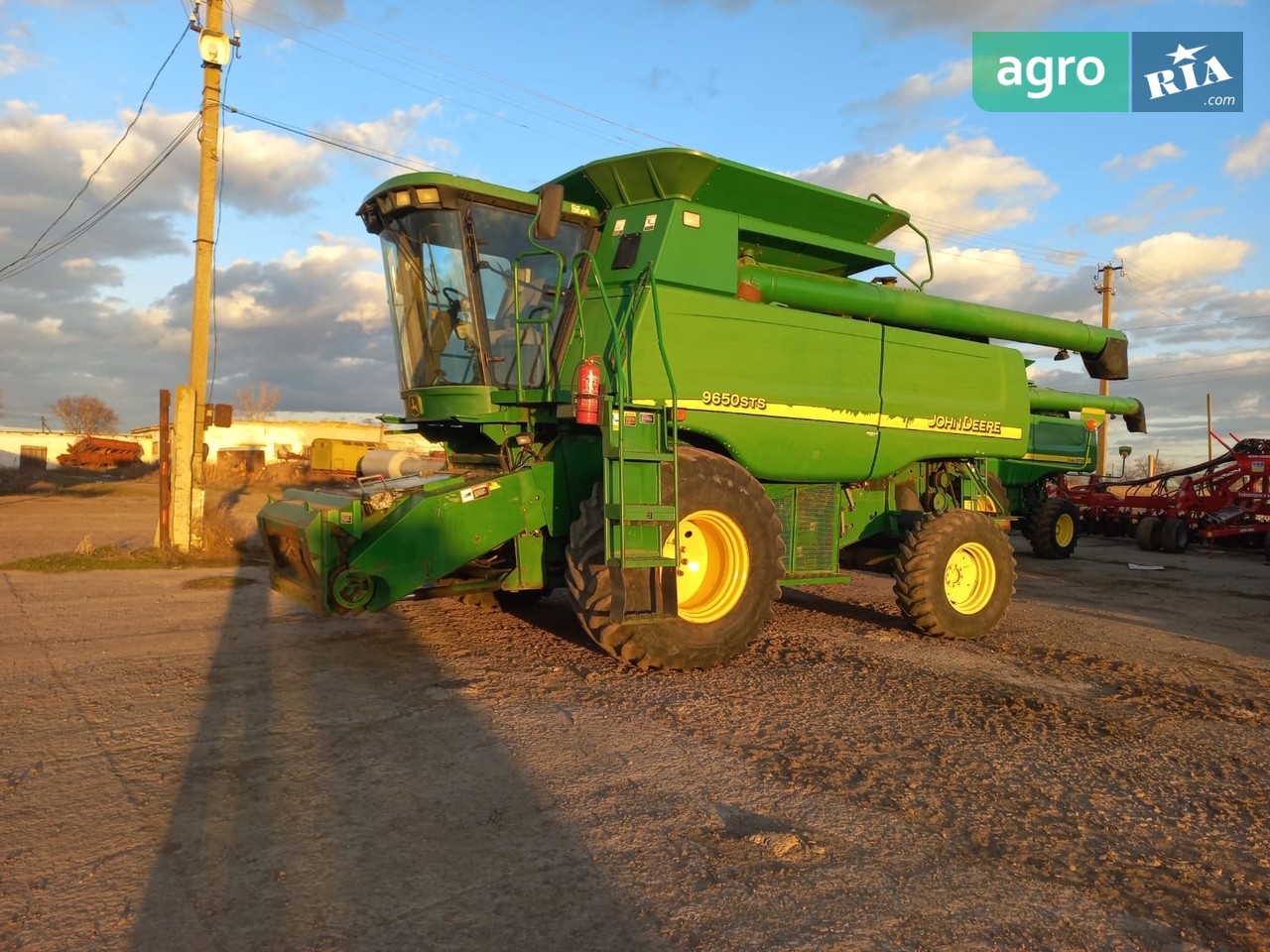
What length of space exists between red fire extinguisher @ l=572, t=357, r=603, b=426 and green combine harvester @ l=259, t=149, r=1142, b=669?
0.8 inches

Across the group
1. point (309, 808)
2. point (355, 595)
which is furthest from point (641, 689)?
point (309, 808)

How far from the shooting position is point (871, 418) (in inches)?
263

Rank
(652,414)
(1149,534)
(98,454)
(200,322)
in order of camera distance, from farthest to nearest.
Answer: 1. (98,454)
2. (1149,534)
3. (200,322)
4. (652,414)

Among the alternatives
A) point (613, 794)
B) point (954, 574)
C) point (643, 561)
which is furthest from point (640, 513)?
point (954, 574)

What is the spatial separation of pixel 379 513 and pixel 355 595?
0.53 m

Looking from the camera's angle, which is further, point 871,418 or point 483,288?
point 871,418

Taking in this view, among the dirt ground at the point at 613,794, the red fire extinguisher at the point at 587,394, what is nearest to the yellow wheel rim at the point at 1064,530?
the dirt ground at the point at 613,794

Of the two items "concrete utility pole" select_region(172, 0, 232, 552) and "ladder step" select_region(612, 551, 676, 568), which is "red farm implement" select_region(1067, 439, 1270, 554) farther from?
"concrete utility pole" select_region(172, 0, 232, 552)

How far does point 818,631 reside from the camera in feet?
22.9

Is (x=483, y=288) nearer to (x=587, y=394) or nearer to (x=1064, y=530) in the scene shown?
(x=587, y=394)

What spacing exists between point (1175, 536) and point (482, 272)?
605 inches

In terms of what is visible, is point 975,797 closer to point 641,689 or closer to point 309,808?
point 641,689

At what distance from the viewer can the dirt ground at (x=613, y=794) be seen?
2.49 m

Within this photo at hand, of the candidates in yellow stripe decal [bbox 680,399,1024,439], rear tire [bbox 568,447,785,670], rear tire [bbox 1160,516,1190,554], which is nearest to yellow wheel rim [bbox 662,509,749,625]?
rear tire [bbox 568,447,785,670]
